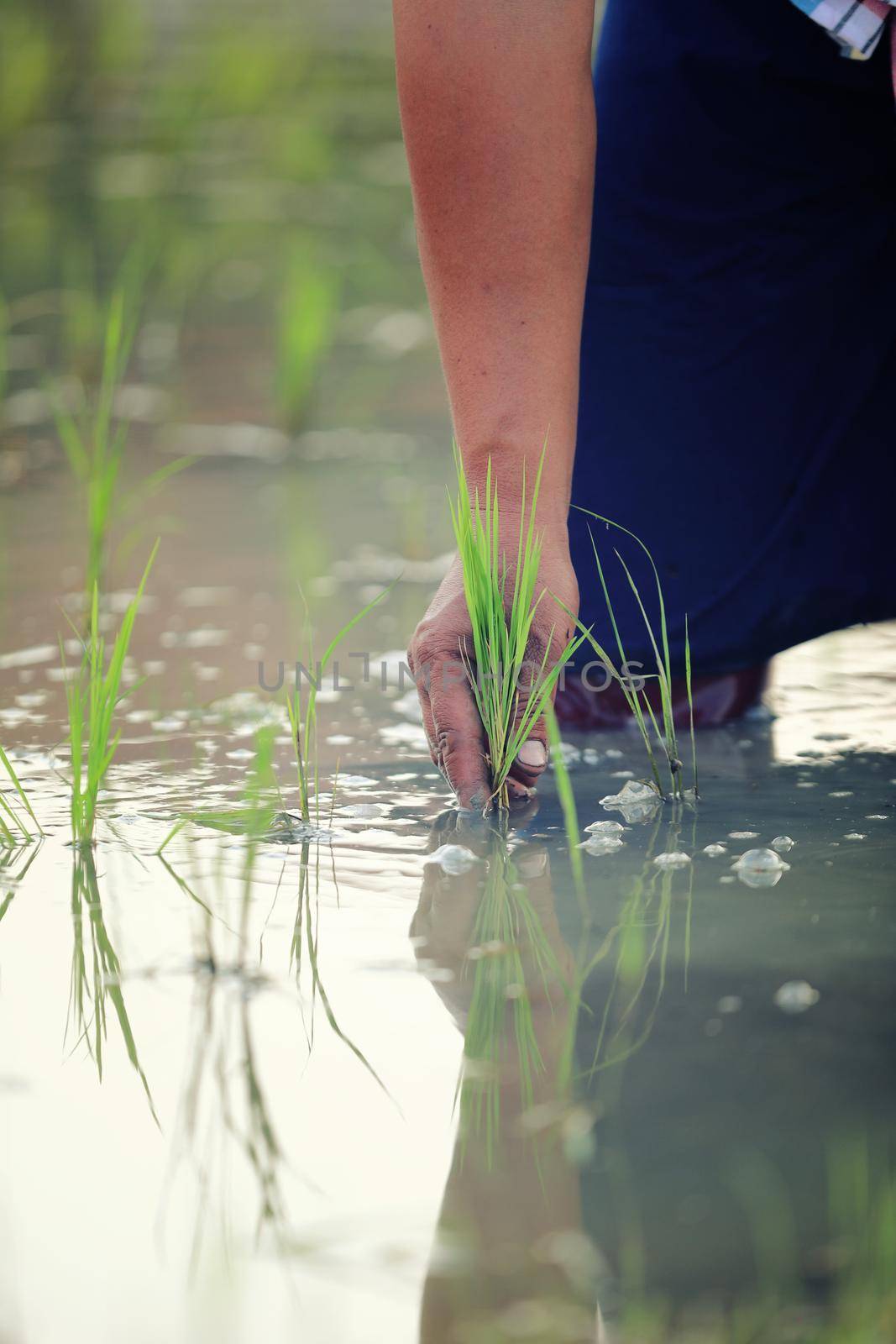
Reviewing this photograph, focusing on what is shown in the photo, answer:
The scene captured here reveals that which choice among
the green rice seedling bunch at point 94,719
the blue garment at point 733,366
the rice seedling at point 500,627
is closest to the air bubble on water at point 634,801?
the rice seedling at point 500,627

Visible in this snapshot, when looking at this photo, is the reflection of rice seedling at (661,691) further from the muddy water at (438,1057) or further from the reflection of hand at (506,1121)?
the reflection of hand at (506,1121)

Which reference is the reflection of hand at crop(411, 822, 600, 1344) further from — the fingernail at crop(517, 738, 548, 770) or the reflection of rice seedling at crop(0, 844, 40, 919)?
the reflection of rice seedling at crop(0, 844, 40, 919)

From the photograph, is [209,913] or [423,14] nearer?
[209,913]

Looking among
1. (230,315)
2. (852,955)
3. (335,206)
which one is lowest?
(852,955)

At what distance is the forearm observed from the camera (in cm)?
164

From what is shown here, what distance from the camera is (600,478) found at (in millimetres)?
2055

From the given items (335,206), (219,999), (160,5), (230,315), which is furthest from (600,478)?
(160,5)

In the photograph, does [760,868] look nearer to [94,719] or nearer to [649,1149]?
[649,1149]

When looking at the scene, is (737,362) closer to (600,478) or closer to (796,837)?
(600,478)

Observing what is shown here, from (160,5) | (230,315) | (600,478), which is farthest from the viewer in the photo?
(160,5)

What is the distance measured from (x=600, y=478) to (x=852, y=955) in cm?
91

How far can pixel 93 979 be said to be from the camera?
1266 millimetres

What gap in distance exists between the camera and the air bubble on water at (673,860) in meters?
1.49

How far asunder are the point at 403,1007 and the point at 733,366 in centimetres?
112
